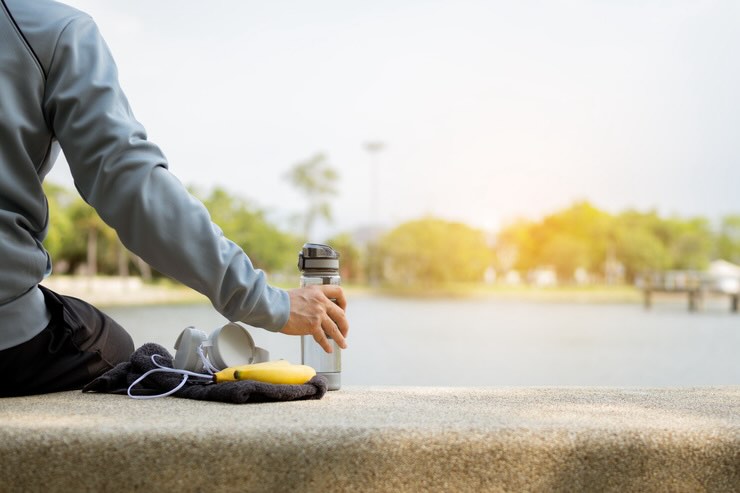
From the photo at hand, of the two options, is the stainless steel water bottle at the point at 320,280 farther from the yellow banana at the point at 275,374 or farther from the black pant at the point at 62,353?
the black pant at the point at 62,353

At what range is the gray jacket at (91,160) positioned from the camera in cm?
100

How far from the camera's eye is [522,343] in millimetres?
25359

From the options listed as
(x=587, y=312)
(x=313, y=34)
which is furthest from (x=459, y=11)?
(x=587, y=312)

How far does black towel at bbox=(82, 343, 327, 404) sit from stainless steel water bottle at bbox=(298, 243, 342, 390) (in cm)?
14

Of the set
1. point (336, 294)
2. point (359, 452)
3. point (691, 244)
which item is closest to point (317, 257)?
point (336, 294)

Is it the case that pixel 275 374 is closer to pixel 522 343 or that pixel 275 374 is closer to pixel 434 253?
pixel 522 343

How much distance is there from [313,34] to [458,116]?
1221 cm

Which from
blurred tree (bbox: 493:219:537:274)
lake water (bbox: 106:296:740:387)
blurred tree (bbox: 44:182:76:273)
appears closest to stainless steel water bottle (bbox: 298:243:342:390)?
lake water (bbox: 106:296:740:387)

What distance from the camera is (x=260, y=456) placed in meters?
0.91

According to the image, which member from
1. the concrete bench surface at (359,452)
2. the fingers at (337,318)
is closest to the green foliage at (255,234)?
the fingers at (337,318)

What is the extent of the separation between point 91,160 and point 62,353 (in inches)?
14.5

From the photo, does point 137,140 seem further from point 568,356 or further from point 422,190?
point 422,190

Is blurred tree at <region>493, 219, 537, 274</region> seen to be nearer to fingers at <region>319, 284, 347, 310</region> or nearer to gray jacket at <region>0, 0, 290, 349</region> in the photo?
fingers at <region>319, 284, 347, 310</region>

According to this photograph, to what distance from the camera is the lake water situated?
58.0 feet
